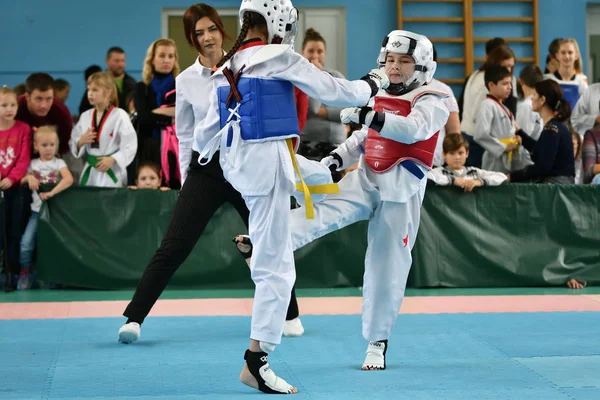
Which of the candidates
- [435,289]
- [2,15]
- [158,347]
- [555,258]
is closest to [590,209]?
[555,258]

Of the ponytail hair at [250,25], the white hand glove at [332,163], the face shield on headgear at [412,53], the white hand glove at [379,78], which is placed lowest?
the white hand glove at [332,163]

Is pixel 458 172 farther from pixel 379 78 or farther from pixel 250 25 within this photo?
pixel 250 25

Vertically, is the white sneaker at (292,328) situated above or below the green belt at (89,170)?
below

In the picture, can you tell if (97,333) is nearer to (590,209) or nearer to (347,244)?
(347,244)

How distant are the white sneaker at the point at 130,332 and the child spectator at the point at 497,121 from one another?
146 inches

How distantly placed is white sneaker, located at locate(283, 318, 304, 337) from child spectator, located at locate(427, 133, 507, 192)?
2139mm

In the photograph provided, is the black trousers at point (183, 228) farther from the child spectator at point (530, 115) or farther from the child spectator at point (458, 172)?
the child spectator at point (530, 115)

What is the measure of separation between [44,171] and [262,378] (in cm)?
374

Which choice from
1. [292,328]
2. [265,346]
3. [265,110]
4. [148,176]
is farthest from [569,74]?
[265,346]

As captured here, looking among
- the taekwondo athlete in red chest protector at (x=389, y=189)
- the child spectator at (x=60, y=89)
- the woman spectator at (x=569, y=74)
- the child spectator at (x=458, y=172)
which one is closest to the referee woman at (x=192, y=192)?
the taekwondo athlete in red chest protector at (x=389, y=189)

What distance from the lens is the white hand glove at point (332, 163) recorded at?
4.14 m

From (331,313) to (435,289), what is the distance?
1.34 metres

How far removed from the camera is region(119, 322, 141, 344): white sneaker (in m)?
4.66

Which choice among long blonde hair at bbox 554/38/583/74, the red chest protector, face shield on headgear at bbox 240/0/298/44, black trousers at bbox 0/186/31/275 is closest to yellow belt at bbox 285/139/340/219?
the red chest protector
